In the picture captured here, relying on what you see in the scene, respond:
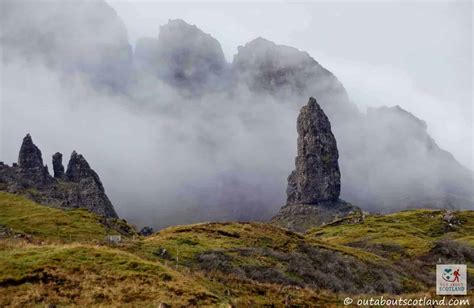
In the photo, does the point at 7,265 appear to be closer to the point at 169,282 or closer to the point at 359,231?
the point at 169,282

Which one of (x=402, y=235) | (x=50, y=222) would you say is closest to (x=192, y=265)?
(x=50, y=222)

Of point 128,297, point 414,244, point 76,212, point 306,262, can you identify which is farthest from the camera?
point 414,244

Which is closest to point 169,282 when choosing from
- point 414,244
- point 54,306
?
point 54,306

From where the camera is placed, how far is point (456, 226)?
18938cm

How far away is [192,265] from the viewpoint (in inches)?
2381

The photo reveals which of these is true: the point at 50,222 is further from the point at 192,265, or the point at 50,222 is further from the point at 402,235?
the point at 402,235

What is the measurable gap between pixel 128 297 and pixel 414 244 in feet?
381

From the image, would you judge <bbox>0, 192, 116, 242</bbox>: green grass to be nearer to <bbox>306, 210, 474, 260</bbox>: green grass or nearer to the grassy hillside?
the grassy hillside

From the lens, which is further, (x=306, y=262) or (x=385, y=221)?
(x=385, y=221)

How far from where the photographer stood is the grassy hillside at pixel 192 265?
3594cm

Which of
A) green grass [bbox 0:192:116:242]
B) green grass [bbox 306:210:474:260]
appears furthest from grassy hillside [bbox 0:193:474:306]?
green grass [bbox 306:210:474:260]

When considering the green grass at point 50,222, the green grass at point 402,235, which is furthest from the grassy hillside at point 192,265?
the green grass at point 402,235

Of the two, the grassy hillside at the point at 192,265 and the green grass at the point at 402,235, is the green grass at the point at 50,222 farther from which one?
the green grass at the point at 402,235

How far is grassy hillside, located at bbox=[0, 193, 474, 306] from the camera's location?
35938 mm
